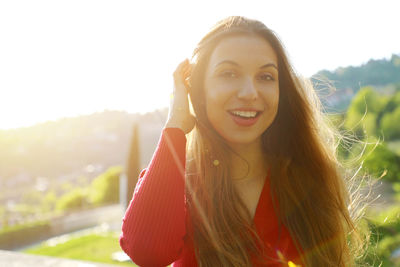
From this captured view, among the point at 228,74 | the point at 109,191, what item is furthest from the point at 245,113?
the point at 109,191

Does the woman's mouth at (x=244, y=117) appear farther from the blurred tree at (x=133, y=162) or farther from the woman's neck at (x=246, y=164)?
the blurred tree at (x=133, y=162)

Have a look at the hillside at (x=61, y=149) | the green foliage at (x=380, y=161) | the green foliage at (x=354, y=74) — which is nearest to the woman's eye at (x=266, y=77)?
the green foliage at (x=354, y=74)

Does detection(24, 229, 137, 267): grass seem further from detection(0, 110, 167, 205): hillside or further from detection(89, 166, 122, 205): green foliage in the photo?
detection(0, 110, 167, 205): hillside

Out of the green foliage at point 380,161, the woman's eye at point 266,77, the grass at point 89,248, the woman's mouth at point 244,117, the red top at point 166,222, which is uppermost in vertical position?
the woman's eye at point 266,77

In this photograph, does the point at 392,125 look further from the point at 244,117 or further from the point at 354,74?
the point at 244,117

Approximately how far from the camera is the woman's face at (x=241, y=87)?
138 cm

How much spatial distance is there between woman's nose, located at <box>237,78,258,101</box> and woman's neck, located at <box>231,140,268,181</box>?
28 cm

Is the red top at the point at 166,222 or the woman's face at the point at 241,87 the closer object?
the red top at the point at 166,222

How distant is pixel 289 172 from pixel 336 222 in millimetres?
296

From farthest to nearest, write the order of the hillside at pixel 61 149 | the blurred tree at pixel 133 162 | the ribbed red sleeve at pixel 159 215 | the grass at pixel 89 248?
the hillside at pixel 61 149 → the blurred tree at pixel 133 162 → the grass at pixel 89 248 → the ribbed red sleeve at pixel 159 215

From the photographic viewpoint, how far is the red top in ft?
4.00

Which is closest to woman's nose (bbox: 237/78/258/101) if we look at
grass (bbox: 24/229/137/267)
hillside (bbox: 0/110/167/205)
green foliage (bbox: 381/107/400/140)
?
grass (bbox: 24/229/137/267)

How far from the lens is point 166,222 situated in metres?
1.24

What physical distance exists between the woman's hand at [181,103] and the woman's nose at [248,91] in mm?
246
